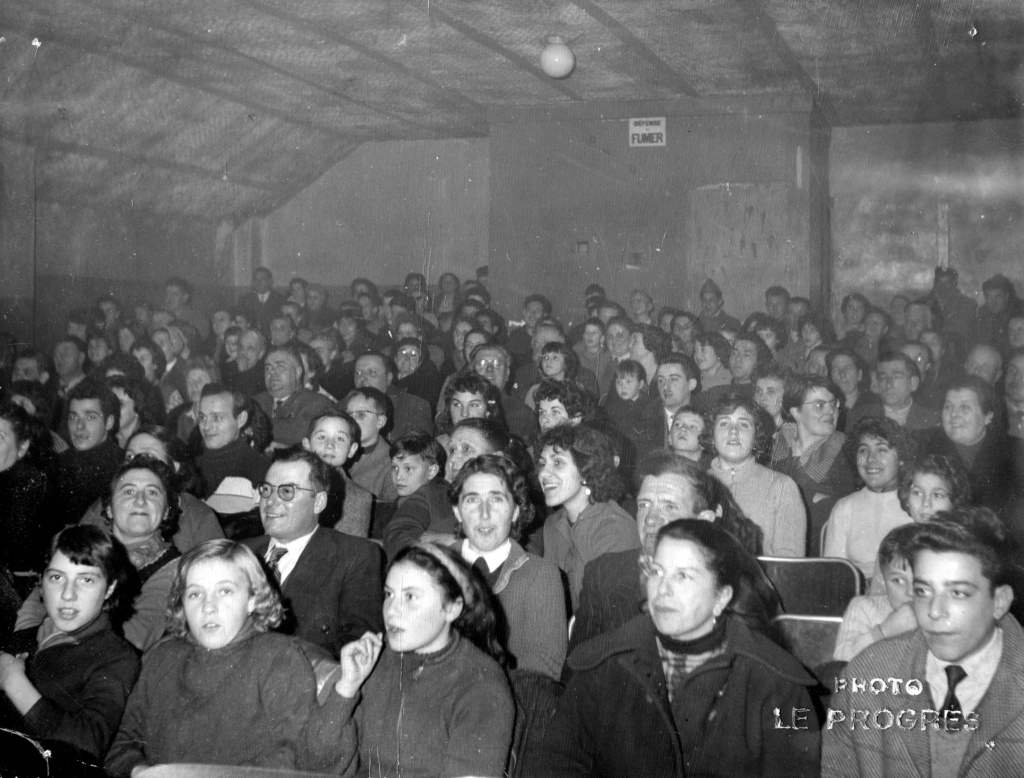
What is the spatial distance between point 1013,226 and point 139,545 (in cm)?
713


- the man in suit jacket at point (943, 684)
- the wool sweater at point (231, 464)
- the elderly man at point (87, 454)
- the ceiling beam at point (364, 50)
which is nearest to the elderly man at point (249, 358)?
the elderly man at point (87, 454)

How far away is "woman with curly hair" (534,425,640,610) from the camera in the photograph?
8.34 ft

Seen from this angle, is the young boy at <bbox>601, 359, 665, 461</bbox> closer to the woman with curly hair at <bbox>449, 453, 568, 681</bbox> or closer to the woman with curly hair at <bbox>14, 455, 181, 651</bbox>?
the woman with curly hair at <bbox>449, 453, 568, 681</bbox>

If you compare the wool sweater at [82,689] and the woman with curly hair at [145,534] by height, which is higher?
the woman with curly hair at [145,534]

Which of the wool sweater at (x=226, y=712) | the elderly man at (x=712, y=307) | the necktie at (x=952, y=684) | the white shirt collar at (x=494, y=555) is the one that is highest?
the elderly man at (x=712, y=307)

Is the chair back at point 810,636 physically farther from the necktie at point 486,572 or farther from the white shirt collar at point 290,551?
the white shirt collar at point 290,551

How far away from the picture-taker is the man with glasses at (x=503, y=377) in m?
3.96

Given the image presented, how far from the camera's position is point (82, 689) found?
1931 mm

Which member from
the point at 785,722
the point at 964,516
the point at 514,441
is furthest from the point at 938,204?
the point at 785,722

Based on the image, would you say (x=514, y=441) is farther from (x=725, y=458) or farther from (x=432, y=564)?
(x=432, y=564)

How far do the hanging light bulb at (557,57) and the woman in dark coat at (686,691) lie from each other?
13.6 ft

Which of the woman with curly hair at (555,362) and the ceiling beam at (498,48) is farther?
the ceiling beam at (498,48)

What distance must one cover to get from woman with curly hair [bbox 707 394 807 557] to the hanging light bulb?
10.1ft

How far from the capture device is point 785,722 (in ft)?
5.10
